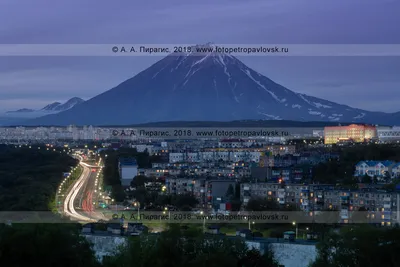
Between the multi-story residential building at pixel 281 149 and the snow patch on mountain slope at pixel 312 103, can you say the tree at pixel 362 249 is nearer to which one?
the multi-story residential building at pixel 281 149

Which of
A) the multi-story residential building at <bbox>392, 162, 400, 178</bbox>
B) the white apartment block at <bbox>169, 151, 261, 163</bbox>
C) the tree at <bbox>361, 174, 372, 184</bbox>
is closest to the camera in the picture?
the tree at <bbox>361, 174, 372, 184</bbox>

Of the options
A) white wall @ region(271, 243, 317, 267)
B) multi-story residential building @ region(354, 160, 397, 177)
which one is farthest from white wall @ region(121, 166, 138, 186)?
white wall @ region(271, 243, 317, 267)

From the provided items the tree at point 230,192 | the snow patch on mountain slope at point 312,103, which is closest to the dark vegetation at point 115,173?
the tree at point 230,192

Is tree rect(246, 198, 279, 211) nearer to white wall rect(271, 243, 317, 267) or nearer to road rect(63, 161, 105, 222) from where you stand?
road rect(63, 161, 105, 222)

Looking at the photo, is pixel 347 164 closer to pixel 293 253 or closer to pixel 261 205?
pixel 261 205

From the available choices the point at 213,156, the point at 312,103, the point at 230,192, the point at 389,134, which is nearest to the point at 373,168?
the point at 230,192

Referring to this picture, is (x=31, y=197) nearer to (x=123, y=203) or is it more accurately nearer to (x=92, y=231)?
(x=123, y=203)

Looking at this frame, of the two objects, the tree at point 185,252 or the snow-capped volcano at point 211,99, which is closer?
the tree at point 185,252

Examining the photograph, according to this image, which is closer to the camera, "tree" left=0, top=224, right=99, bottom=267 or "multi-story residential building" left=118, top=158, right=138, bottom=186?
"tree" left=0, top=224, right=99, bottom=267
